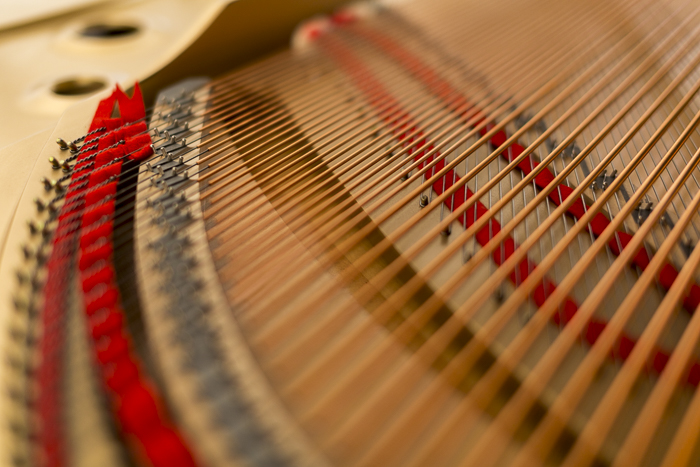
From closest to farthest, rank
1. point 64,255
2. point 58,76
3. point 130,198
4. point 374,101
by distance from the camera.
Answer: point 64,255
point 130,198
point 374,101
point 58,76

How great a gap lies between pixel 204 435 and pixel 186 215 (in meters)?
0.47

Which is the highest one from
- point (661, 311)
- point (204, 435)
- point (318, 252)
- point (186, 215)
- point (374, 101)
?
point (374, 101)

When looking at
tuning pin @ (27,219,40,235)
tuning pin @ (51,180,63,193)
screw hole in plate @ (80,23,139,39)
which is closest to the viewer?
tuning pin @ (27,219,40,235)

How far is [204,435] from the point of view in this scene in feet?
2.20

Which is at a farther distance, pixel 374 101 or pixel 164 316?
pixel 374 101

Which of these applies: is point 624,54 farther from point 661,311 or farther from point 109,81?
point 109,81

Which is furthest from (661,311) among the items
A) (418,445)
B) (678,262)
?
(418,445)

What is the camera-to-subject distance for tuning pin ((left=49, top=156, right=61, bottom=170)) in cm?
107

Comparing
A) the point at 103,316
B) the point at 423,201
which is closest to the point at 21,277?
the point at 103,316

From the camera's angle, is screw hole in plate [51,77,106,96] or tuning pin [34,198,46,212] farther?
screw hole in plate [51,77,106,96]

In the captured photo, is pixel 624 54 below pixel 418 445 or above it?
above

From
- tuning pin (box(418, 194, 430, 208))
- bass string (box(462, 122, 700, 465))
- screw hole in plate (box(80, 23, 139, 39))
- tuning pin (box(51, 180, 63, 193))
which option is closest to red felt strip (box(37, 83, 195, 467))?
tuning pin (box(51, 180, 63, 193))

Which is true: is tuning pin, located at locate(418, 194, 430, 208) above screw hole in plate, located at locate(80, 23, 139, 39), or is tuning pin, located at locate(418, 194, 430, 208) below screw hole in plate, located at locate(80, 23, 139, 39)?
below

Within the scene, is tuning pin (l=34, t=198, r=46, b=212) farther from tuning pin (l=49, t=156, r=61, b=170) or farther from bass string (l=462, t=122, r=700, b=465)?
bass string (l=462, t=122, r=700, b=465)
